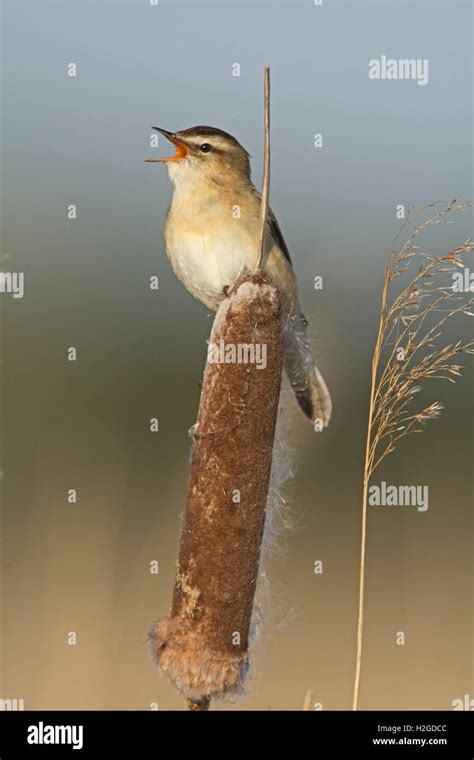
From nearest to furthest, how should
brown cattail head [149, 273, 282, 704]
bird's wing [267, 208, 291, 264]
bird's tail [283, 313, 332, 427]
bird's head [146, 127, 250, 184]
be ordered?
brown cattail head [149, 273, 282, 704], bird's tail [283, 313, 332, 427], bird's head [146, 127, 250, 184], bird's wing [267, 208, 291, 264]

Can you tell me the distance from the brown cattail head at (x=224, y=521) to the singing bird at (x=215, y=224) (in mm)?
1375

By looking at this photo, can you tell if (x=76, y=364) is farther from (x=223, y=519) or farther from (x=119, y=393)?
(x=223, y=519)

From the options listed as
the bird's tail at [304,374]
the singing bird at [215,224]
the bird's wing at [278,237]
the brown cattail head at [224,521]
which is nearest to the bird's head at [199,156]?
the singing bird at [215,224]

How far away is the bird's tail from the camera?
137 inches

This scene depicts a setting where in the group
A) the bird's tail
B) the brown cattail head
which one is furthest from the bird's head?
the brown cattail head

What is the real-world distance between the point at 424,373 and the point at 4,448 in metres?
3.09

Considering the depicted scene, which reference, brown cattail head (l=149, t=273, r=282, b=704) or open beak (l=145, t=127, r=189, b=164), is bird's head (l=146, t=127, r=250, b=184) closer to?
open beak (l=145, t=127, r=189, b=164)

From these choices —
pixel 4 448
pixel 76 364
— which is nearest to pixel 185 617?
pixel 4 448

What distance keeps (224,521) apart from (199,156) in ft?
7.45

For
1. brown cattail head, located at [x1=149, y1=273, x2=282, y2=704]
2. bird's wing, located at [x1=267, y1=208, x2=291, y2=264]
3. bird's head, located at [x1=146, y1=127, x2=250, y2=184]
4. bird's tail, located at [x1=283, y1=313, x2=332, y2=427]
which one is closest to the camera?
brown cattail head, located at [x1=149, y1=273, x2=282, y2=704]

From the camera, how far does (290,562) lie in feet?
17.7

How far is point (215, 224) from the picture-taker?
4070 mm
